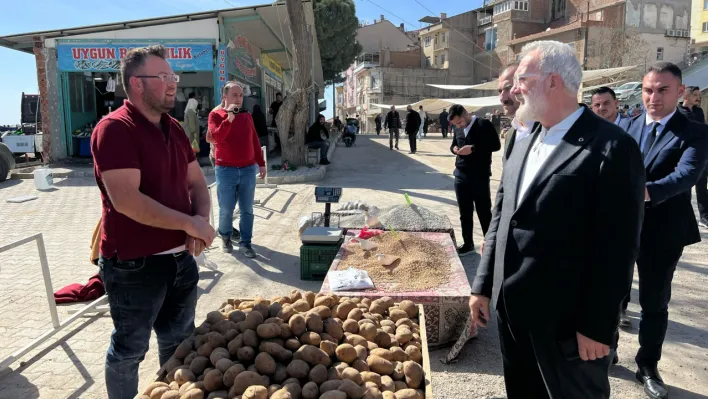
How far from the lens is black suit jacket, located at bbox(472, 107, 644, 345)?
170cm

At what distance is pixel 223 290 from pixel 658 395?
12.2 ft

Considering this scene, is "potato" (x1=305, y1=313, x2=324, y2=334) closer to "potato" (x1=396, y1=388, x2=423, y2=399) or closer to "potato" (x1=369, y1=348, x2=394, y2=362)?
A: "potato" (x1=369, y1=348, x2=394, y2=362)

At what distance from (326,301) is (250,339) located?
66 centimetres

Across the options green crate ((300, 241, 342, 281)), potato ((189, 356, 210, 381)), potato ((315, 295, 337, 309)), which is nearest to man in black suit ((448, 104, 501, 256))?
green crate ((300, 241, 342, 281))

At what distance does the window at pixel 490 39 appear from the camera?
52.7 m

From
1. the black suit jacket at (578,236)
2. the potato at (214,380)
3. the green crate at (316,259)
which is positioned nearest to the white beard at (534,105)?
the black suit jacket at (578,236)

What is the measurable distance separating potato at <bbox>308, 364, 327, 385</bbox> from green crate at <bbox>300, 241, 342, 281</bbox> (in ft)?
9.35

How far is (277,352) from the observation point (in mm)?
2234

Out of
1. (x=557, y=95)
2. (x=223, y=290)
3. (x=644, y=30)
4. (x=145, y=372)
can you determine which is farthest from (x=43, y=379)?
(x=644, y=30)

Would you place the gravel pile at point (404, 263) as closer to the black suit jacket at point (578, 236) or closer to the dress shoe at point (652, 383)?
the dress shoe at point (652, 383)

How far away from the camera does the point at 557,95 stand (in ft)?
6.09

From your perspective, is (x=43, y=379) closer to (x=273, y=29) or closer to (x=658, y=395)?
(x=658, y=395)

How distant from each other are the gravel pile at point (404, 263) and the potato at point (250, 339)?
A: 1.61 m

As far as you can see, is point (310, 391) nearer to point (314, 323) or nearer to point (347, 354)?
point (347, 354)
